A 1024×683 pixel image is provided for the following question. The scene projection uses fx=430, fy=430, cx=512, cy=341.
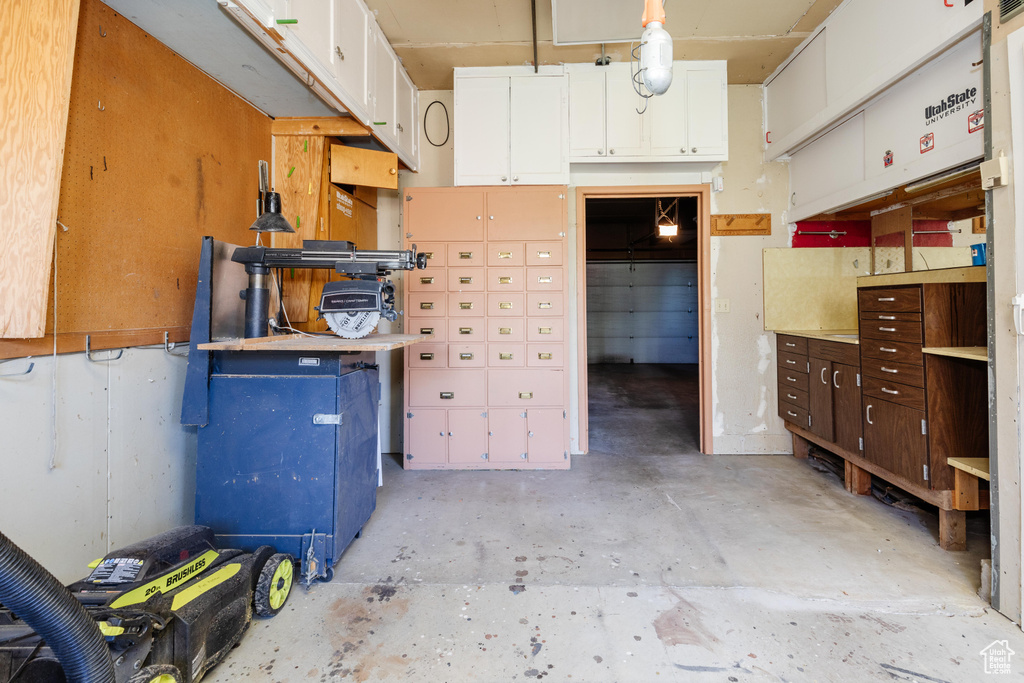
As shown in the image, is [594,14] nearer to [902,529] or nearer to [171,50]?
[171,50]

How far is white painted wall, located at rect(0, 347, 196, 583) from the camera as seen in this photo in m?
1.37

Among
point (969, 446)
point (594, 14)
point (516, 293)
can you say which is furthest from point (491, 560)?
point (594, 14)

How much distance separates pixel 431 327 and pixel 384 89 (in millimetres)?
1603

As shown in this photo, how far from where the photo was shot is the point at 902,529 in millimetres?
2143

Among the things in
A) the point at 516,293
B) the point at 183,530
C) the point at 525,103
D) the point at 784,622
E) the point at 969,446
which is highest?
the point at 525,103

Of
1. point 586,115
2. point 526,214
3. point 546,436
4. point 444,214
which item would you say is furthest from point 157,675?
point 586,115

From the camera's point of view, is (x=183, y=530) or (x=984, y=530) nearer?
(x=183, y=530)

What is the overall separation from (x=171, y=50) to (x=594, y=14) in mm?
2094

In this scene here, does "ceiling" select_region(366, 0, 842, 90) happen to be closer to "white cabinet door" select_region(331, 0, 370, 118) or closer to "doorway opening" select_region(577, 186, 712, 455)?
"white cabinet door" select_region(331, 0, 370, 118)

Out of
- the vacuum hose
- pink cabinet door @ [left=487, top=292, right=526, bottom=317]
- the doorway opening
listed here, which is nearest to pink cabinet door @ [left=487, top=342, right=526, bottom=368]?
pink cabinet door @ [left=487, top=292, right=526, bottom=317]

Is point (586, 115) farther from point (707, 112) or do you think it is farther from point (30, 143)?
point (30, 143)

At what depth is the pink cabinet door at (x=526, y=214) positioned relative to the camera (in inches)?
121

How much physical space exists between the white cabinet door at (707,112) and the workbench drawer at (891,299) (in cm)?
136

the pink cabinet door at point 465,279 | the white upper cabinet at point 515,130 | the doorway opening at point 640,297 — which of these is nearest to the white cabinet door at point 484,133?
the white upper cabinet at point 515,130
